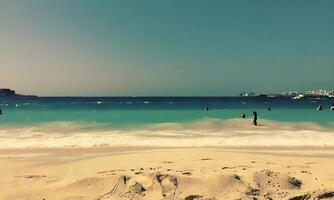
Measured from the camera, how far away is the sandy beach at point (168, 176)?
33.3 feet

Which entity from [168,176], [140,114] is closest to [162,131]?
[168,176]

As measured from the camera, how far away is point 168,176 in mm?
11078

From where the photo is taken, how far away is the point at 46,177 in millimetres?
12852

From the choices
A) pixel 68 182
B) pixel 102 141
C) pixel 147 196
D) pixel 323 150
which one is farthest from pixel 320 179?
pixel 102 141

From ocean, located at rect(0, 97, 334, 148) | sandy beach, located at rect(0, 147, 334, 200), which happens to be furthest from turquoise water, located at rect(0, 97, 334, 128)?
sandy beach, located at rect(0, 147, 334, 200)

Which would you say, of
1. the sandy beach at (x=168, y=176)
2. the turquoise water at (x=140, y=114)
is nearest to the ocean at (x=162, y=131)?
the turquoise water at (x=140, y=114)

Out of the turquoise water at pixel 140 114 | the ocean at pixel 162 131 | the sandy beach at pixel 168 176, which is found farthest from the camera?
the turquoise water at pixel 140 114

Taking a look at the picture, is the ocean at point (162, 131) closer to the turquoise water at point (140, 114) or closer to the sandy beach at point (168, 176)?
the turquoise water at point (140, 114)

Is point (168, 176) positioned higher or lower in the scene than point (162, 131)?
higher

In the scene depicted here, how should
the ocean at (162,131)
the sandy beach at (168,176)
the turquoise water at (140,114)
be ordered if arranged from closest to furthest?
the sandy beach at (168,176) → the ocean at (162,131) → the turquoise water at (140,114)

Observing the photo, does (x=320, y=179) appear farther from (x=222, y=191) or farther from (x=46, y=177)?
(x=46, y=177)

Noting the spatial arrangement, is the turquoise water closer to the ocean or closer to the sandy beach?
the ocean

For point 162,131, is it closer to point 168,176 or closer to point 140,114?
point 168,176

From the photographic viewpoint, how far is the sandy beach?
10.1m
